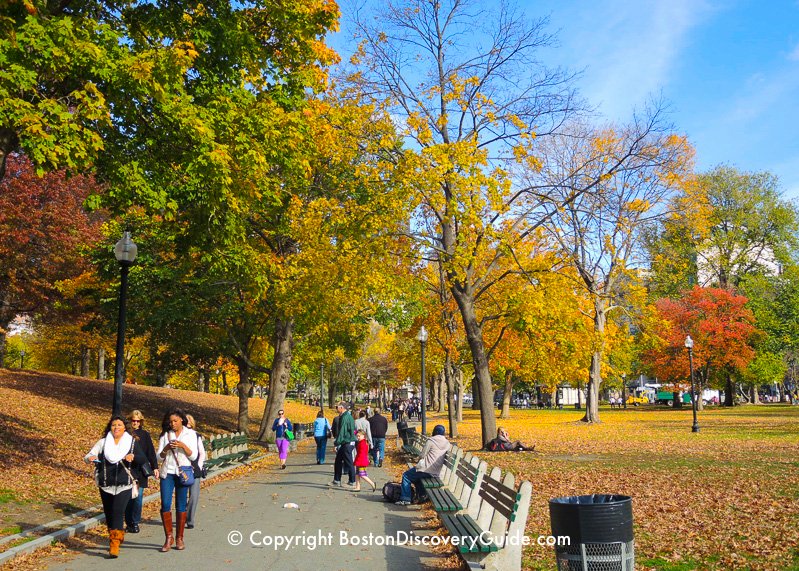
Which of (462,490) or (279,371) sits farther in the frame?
(279,371)

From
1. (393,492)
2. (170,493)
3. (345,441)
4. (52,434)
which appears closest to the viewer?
(170,493)

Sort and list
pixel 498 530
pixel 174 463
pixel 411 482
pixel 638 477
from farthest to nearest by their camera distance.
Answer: pixel 638 477 < pixel 411 482 < pixel 174 463 < pixel 498 530

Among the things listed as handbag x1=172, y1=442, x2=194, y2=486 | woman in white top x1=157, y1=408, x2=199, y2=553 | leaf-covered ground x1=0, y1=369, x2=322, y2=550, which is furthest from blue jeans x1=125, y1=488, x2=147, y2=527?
handbag x1=172, y1=442, x2=194, y2=486

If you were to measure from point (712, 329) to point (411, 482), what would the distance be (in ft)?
167

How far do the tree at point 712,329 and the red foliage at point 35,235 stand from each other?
43.4 meters

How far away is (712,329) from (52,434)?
52.0 meters

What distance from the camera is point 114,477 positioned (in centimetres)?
861

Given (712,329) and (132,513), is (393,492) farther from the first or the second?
(712,329)

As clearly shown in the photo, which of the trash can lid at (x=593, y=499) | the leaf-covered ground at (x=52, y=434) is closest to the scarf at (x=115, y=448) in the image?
the leaf-covered ground at (x=52, y=434)

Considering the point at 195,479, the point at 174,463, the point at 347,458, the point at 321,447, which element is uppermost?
the point at 174,463

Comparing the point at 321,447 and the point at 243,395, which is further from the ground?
the point at 243,395

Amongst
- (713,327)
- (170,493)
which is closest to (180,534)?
(170,493)

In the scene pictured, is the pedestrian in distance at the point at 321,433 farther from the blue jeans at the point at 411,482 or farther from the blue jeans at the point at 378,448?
the blue jeans at the point at 411,482

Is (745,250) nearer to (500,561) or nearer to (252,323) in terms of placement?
(252,323)
